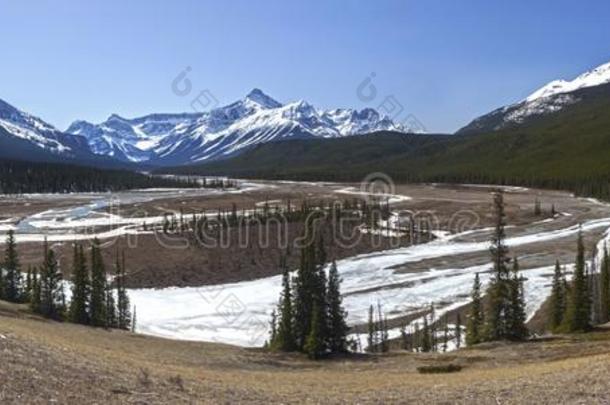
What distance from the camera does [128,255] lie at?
116 m

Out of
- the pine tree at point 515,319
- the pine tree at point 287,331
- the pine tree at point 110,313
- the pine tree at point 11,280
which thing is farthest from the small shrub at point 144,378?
the pine tree at point 11,280

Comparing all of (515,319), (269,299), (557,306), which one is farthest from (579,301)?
(269,299)

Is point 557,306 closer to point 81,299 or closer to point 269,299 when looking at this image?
point 269,299

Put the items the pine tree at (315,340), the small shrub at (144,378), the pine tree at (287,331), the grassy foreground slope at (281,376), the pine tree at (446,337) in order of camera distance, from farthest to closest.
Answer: the pine tree at (446,337) → the pine tree at (287,331) → the pine tree at (315,340) → the small shrub at (144,378) → the grassy foreground slope at (281,376)

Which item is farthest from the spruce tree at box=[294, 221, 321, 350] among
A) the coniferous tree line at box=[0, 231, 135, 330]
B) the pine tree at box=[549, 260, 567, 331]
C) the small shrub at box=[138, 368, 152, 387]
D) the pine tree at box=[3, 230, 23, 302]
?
the pine tree at box=[3, 230, 23, 302]

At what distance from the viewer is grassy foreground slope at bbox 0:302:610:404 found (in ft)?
75.5

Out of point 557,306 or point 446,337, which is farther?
point 446,337

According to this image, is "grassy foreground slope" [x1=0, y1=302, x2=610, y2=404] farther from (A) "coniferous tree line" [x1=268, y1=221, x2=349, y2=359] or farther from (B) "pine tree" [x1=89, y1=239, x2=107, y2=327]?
(B) "pine tree" [x1=89, y1=239, x2=107, y2=327]

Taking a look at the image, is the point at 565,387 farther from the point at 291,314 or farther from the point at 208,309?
the point at 208,309

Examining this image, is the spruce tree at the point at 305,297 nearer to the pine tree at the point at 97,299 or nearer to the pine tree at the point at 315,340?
the pine tree at the point at 315,340

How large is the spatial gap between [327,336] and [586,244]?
8232cm

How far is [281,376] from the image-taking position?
37781 mm

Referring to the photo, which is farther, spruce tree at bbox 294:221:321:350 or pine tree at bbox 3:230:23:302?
pine tree at bbox 3:230:23:302

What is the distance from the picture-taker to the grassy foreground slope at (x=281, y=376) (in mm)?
23000
